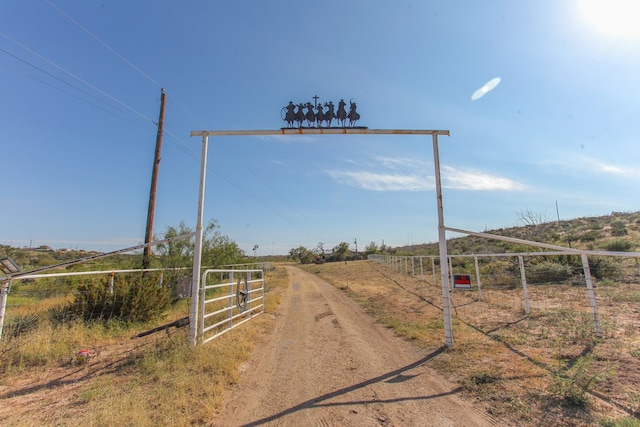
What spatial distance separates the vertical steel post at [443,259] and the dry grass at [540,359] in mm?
341

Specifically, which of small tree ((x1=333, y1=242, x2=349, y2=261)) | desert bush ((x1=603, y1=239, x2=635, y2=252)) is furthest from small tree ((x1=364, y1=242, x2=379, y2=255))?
desert bush ((x1=603, y1=239, x2=635, y2=252))

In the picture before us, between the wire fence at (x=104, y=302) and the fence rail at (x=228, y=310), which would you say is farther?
the wire fence at (x=104, y=302)

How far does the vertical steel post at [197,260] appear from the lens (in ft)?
20.8

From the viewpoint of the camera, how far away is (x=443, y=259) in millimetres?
6801

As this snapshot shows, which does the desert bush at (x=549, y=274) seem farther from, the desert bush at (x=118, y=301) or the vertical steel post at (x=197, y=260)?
the desert bush at (x=118, y=301)

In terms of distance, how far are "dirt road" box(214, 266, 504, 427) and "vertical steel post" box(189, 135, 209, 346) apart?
135 cm

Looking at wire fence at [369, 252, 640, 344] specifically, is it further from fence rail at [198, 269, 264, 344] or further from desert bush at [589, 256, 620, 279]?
fence rail at [198, 269, 264, 344]

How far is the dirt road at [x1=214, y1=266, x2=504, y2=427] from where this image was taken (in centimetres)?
370

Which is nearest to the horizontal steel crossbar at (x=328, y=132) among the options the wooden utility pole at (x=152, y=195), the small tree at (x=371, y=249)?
the wooden utility pole at (x=152, y=195)

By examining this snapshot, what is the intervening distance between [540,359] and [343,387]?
3.42 m

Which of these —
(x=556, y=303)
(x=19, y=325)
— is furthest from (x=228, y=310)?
(x=556, y=303)

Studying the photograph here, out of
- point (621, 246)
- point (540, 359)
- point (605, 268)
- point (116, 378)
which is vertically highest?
point (621, 246)

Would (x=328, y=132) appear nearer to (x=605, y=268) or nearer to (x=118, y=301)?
(x=118, y=301)

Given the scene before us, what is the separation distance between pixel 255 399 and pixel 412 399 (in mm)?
2076
